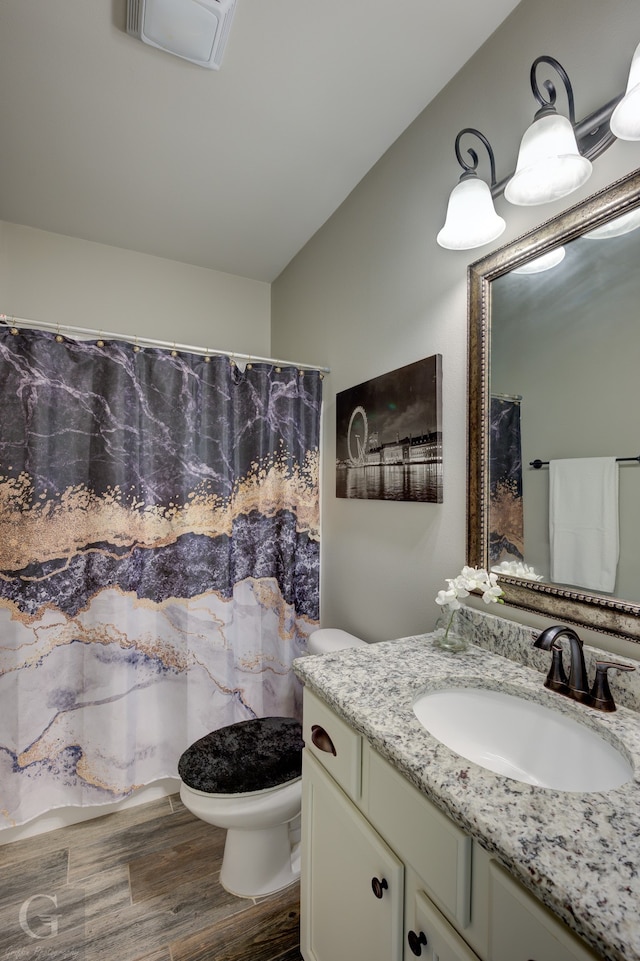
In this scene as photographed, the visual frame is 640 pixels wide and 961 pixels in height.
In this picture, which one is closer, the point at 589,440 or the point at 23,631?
the point at 589,440

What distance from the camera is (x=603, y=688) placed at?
2.91 ft

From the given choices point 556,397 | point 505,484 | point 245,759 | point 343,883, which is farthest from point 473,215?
point 245,759

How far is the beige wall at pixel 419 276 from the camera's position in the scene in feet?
3.40

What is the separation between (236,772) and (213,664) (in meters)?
0.60

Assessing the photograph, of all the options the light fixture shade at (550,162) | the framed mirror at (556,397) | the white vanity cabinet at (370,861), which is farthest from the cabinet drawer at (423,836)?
the light fixture shade at (550,162)

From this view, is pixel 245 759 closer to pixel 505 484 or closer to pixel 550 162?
pixel 505 484

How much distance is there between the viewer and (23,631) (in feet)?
5.44

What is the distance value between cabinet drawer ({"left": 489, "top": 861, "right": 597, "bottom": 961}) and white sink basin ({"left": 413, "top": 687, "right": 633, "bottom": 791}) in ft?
0.99

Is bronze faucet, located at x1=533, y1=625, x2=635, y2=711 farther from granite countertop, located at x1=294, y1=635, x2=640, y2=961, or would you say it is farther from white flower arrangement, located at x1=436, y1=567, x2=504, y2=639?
white flower arrangement, located at x1=436, y1=567, x2=504, y2=639

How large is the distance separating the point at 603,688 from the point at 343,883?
27.6 inches

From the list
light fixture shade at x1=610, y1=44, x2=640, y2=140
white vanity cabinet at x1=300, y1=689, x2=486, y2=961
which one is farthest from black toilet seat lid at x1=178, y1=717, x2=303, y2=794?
light fixture shade at x1=610, y1=44, x2=640, y2=140

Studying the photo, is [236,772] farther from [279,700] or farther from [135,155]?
[135,155]

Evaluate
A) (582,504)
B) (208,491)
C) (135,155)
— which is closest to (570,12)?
(582,504)

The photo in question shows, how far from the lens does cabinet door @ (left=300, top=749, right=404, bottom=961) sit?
816 mm
